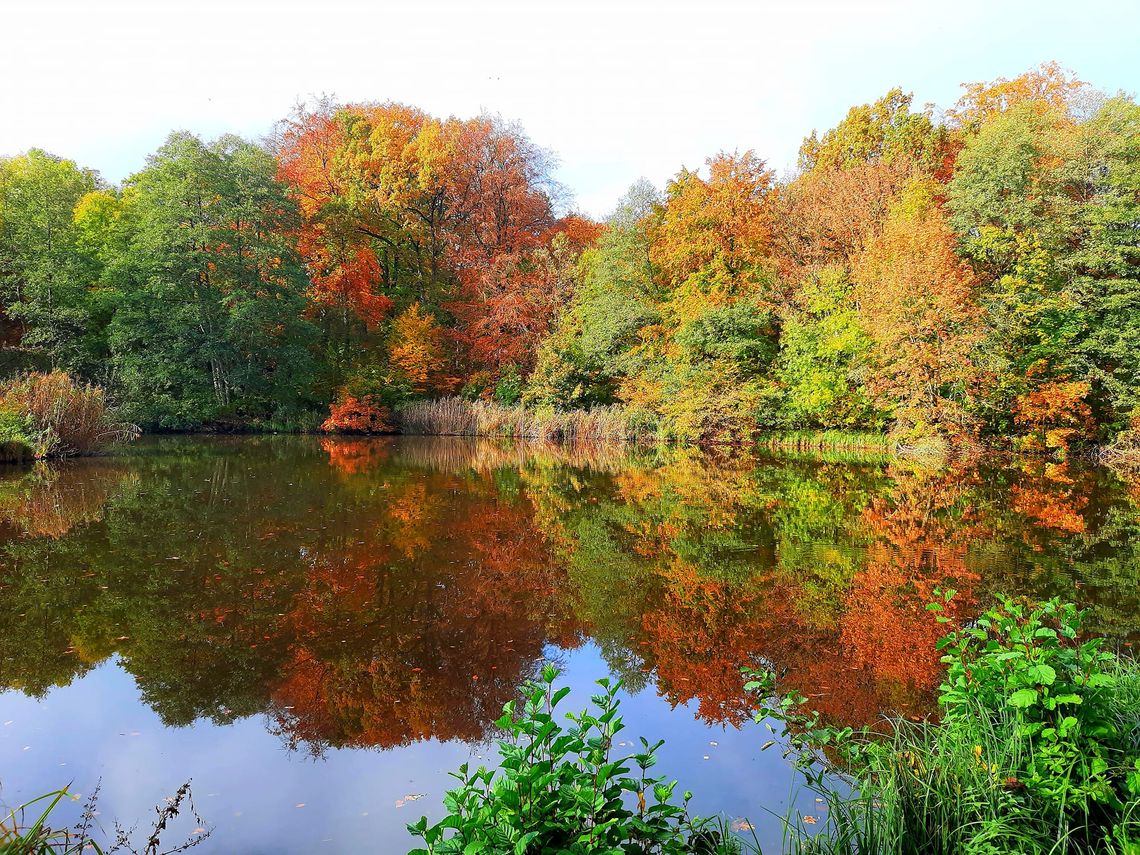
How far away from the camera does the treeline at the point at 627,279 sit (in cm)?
1834

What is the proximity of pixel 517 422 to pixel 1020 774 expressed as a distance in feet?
78.4

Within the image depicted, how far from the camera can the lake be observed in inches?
126

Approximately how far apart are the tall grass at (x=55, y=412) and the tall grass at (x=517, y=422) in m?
12.1

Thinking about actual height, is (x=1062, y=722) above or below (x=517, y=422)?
below

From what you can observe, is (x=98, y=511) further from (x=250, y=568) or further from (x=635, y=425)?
(x=635, y=425)

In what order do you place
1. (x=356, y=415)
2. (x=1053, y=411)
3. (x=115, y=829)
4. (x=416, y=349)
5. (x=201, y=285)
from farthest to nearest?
(x=416, y=349) < (x=356, y=415) < (x=201, y=285) < (x=1053, y=411) < (x=115, y=829)

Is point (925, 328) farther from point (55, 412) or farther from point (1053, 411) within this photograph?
point (55, 412)

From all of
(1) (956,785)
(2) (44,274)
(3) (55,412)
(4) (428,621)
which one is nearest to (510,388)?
(3) (55,412)

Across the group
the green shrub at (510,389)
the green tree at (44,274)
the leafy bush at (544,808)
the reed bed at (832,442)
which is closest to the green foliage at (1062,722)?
the leafy bush at (544,808)

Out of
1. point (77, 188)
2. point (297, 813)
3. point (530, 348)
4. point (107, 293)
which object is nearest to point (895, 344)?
point (530, 348)

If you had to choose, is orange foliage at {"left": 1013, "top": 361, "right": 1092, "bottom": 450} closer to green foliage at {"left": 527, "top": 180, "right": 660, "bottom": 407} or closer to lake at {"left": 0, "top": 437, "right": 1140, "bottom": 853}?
lake at {"left": 0, "top": 437, "right": 1140, "bottom": 853}

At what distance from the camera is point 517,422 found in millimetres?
25844

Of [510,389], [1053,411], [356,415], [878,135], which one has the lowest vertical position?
[356,415]

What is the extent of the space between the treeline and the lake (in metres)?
9.36
